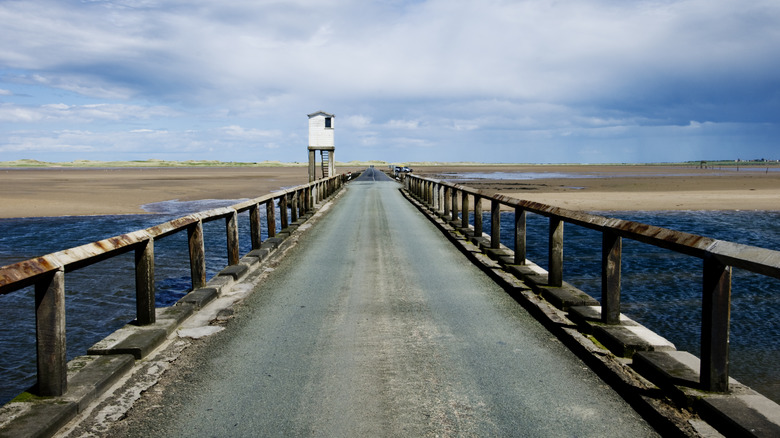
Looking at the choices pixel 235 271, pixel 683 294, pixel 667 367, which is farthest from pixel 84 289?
pixel 683 294

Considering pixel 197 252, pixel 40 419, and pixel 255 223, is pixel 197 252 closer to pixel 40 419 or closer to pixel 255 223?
pixel 255 223

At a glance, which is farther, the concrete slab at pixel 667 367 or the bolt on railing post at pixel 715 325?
the concrete slab at pixel 667 367

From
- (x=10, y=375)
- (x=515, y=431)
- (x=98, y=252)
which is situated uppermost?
(x=98, y=252)

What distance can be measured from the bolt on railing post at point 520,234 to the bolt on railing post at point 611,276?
263cm

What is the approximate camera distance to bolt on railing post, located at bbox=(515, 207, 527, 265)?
7.83m

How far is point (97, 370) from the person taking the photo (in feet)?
14.0

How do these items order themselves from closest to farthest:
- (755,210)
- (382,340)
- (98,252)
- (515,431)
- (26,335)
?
(515,431) → (98,252) → (382,340) → (26,335) → (755,210)

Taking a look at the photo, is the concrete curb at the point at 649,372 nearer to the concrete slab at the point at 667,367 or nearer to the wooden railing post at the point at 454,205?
the concrete slab at the point at 667,367

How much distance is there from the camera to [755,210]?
28312 mm

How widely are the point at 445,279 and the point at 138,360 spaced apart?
15.2 ft

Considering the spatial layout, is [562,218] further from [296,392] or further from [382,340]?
[296,392]

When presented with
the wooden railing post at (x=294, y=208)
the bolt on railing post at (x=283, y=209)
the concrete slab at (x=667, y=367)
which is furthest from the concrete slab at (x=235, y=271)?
the wooden railing post at (x=294, y=208)

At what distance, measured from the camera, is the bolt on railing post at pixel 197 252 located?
687 centimetres

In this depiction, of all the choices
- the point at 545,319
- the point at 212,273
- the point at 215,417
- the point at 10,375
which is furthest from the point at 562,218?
the point at 212,273
